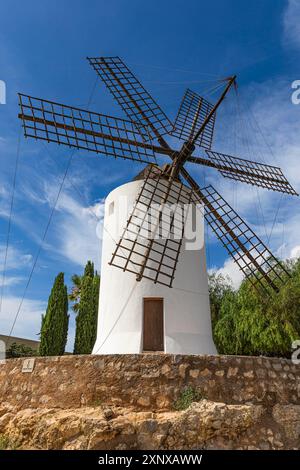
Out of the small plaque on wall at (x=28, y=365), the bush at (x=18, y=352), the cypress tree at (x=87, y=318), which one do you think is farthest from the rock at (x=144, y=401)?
the bush at (x=18, y=352)

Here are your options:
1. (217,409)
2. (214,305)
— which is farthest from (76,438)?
(214,305)

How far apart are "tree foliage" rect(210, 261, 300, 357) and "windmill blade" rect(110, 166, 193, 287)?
3.10 meters

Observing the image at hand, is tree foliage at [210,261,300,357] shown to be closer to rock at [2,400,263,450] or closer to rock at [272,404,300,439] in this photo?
rock at [272,404,300,439]

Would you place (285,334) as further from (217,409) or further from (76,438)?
(76,438)

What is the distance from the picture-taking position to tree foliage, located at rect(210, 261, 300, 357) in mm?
9297

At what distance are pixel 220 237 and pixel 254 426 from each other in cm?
483

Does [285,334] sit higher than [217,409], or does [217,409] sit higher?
[285,334]

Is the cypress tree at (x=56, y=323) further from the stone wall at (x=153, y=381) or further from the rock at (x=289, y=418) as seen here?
the rock at (x=289, y=418)

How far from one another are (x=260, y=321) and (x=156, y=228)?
4.83m

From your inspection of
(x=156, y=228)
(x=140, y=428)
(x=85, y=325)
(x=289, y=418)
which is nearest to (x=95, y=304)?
(x=85, y=325)

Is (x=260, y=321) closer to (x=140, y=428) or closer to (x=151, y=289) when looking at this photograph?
(x=151, y=289)

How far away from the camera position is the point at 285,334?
944 centimetres

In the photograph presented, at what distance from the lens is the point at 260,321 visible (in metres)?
10.0

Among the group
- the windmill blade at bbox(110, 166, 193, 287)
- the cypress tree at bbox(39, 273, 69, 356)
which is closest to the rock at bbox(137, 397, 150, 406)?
the windmill blade at bbox(110, 166, 193, 287)
